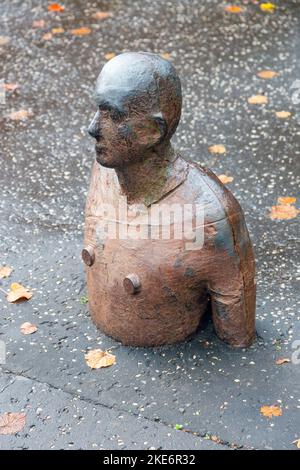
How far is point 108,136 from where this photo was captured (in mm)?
3727

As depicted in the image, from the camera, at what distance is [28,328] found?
4355 millimetres

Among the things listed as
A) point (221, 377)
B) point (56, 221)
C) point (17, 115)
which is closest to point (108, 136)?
point (221, 377)

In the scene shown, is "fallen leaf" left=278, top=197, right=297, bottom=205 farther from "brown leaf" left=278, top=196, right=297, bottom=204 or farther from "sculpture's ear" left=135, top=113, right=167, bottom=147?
"sculpture's ear" left=135, top=113, right=167, bottom=147

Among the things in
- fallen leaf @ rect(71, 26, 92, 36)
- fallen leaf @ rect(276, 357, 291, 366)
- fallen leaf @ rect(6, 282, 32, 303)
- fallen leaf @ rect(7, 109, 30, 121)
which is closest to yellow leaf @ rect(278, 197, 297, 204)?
fallen leaf @ rect(276, 357, 291, 366)

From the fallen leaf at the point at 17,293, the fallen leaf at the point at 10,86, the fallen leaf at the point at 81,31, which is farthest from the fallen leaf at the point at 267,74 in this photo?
the fallen leaf at the point at 17,293

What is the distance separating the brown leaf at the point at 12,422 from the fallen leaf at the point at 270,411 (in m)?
1.09

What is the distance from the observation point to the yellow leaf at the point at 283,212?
518 cm

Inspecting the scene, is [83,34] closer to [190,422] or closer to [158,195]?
[158,195]

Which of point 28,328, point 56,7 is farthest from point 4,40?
point 28,328

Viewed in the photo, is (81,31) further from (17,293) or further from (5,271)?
(17,293)

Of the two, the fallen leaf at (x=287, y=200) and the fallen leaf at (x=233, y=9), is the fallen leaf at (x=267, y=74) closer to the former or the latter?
the fallen leaf at (x=233, y=9)

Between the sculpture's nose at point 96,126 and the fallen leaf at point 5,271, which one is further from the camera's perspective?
the fallen leaf at point 5,271

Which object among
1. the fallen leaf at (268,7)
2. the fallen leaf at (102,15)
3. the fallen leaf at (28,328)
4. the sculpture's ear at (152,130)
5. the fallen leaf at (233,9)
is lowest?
the fallen leaf at (28,328)

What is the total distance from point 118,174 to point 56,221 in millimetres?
1425
